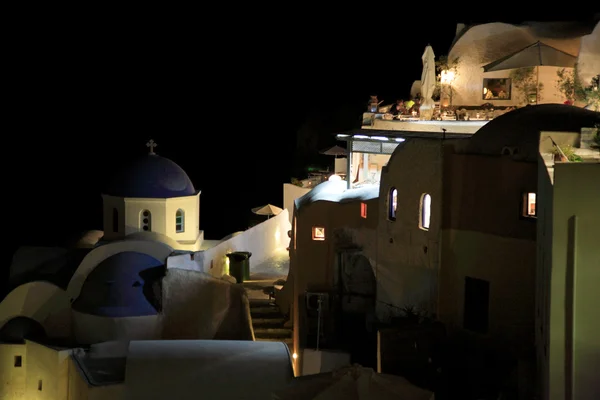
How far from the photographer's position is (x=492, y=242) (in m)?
23.2

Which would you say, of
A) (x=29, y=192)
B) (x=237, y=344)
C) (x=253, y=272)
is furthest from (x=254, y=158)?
(x=237, y=344)

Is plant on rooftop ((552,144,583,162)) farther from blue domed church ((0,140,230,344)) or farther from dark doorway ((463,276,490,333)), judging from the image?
blue domed church ((0,140,230,344))

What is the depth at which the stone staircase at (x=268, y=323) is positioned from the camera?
29.8 m

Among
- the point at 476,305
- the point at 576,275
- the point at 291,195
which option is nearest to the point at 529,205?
the point at 476,305

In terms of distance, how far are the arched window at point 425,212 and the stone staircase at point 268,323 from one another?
641 cm

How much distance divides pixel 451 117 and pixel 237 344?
948 centimetres

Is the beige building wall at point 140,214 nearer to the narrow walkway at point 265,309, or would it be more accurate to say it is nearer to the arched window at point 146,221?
the arched window at point 146,221

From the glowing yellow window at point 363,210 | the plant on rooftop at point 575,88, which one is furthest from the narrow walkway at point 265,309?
the plant on rooftop at point 575,88

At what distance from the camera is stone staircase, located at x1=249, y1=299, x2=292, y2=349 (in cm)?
2983

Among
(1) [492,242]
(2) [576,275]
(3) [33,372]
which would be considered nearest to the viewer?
(2) [576,275]

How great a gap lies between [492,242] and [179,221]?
44.6 ft

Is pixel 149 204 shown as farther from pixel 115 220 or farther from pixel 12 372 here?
pixel 12 372

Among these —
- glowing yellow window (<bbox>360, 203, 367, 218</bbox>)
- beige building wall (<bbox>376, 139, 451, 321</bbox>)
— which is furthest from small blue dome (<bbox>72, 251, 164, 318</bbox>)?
beige building wall (<bbox>376, 139, 451, 321</bbox>)

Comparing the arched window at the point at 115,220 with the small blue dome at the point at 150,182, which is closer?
the small blue dome at the point at 150,182
